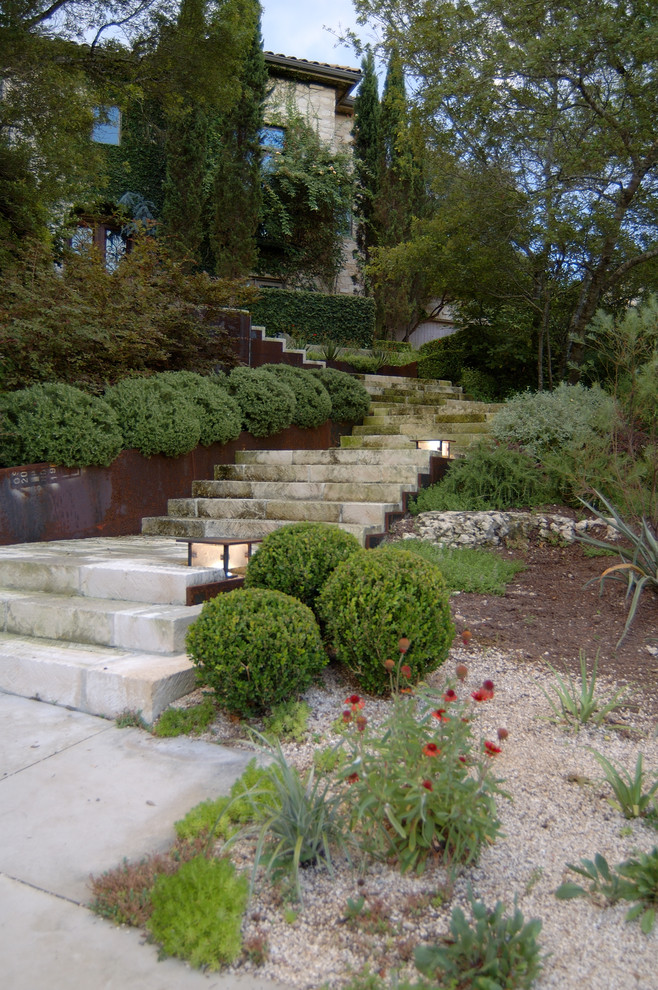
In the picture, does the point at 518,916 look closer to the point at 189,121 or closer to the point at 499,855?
the point at 499,855

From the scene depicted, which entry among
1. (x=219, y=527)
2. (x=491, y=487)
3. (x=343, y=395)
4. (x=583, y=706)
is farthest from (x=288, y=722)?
(x=343, y=395)

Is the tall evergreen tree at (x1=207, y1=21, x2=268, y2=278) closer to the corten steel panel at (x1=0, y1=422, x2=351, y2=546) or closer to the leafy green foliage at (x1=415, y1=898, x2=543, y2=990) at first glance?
the corten steel panel at (x1=0, y1=422, x2=351, y2=546)

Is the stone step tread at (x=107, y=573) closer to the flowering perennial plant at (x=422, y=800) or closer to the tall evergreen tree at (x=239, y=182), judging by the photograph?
the flowering perennial plant at (x=422, y=800)

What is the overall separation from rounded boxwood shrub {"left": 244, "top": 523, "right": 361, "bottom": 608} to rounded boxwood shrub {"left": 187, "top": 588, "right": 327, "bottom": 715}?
422mm

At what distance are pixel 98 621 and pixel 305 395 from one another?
164 inches

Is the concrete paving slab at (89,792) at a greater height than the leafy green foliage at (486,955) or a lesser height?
lesser

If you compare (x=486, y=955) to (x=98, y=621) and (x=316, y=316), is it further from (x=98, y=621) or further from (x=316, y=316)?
(x=316, y=316)

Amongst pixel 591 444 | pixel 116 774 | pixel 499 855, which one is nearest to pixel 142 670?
pixel 116 774

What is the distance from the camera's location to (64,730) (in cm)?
265

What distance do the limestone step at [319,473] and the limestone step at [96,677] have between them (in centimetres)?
291

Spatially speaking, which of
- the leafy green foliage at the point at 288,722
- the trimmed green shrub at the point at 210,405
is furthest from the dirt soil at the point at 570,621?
the trimmed green shrub at the point at 210,405

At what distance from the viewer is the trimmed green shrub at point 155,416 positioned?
537 centimetres

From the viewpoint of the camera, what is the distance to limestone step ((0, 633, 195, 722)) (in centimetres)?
269

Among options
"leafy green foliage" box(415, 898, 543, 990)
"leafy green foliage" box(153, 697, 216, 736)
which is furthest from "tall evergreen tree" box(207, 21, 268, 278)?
"leafy green foliage" box(415, 898, 543, 990)
